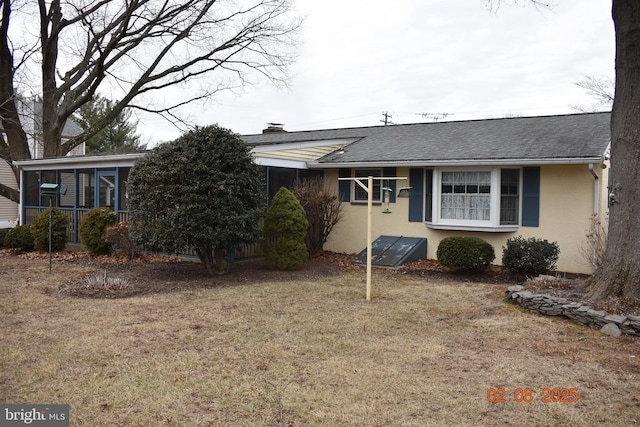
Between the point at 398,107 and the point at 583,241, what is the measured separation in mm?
31011

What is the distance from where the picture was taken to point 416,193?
12727 millimetres

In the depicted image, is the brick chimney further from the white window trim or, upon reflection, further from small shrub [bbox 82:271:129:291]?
small shrub [bbox 82:271:129:291]

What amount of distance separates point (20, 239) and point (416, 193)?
11040 millimetres

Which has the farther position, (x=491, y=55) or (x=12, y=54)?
(x=12, y=54)

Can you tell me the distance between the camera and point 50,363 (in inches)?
197

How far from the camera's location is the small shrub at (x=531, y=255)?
32.5 ft

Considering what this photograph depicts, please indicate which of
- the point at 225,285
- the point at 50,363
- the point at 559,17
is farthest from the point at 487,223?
the point at 50,363

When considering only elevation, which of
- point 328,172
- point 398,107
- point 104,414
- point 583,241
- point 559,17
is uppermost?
point 398,107

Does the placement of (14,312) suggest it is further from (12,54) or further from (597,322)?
(12,54)

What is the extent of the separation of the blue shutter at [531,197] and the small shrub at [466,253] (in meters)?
1.33

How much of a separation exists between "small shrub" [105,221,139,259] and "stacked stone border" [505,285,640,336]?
28.7ft

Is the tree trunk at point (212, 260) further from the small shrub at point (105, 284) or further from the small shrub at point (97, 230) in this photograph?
the small shrub at point (97, 230)

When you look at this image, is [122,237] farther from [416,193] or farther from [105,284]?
[416,193]

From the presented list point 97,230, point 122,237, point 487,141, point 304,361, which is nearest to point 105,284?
point 122,237
